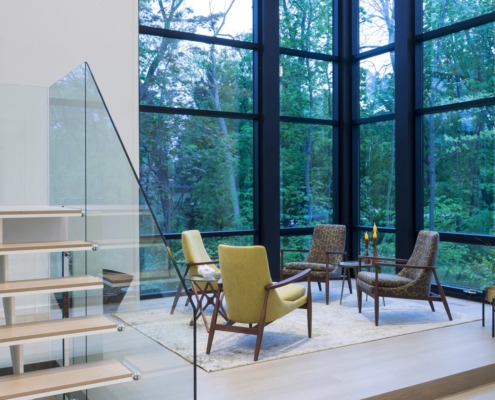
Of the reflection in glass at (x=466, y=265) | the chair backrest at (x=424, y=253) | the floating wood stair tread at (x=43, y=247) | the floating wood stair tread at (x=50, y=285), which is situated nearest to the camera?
the floating wood stair tread at (x=50, y=285)

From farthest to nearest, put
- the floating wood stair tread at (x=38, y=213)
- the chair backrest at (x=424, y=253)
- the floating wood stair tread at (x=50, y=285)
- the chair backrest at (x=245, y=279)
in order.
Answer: the chair backrest at (x=424, y=253) → the chair backrest at (x=245, y=279) → the floating wood stair tread at (x=38, y=213) → the floating wood stair tread at (x=50, y=285)

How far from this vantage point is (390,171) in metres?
8.59

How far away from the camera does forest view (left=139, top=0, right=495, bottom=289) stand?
24.0ft

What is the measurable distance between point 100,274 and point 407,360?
261 centimetres

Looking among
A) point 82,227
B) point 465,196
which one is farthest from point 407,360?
point 465,196

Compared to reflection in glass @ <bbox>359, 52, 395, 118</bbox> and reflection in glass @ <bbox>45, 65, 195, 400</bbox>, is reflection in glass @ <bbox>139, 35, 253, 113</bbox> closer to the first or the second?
reflection in glass @ <bbox>359, 52, 395, 118</bbox>

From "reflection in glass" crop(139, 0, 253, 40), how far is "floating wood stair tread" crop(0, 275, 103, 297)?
4893mm

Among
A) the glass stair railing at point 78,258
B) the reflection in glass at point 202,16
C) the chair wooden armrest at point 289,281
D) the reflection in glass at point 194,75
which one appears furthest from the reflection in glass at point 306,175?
the glass stair railing at point 78,258

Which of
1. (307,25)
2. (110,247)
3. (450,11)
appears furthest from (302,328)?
(307,25)

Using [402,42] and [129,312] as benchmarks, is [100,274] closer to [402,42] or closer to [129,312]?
[129,312]

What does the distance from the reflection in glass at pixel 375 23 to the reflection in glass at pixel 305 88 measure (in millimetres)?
707

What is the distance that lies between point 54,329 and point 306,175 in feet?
20.8

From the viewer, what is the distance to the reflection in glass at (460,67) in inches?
280

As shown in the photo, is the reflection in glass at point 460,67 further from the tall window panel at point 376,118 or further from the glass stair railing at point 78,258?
the glass stair railing at point 78,258
